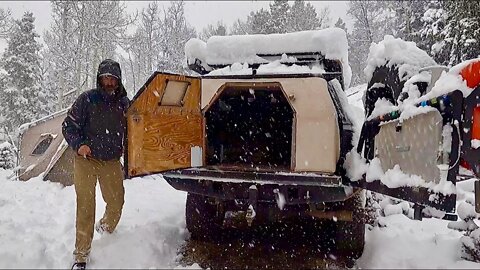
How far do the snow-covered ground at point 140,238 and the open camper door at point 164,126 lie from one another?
81cm

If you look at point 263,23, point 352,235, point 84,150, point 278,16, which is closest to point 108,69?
point 84,150

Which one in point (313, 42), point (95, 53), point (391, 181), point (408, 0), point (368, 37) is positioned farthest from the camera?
point (368, 37)

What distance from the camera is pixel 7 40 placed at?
24.9m

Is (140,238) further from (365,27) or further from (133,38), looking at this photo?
(365,27)

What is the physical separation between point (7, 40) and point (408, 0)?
86.2 ft

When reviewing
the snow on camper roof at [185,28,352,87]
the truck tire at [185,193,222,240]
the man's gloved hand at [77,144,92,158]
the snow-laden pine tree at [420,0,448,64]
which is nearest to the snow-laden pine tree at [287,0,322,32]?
the snow-laden pine tree at [420,0,448,64]

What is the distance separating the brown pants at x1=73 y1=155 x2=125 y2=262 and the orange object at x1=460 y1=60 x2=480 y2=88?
3.15m

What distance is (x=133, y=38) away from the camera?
3100 centimetres

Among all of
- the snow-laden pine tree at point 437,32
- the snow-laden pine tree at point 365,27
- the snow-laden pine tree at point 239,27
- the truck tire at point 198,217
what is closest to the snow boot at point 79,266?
the truck tire at point 198,217

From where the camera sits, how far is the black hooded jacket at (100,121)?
3934mm

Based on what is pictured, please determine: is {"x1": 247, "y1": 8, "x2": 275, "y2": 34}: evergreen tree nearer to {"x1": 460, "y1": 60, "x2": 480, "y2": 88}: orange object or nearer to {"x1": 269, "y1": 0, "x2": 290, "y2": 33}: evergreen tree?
{"x1": 269, "y1": 0, "x2": 290, "y2": 33}: evergreen tree

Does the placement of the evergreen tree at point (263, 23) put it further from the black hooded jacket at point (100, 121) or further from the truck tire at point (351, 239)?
the black hooded jacket at point (100, 121)

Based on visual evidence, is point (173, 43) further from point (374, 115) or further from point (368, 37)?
point (374, 115)

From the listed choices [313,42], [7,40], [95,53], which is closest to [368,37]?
[95,53]
